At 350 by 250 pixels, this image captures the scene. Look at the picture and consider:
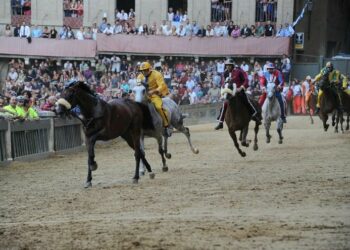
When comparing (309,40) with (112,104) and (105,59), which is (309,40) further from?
(112,104)

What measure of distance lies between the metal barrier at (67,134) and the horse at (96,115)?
6.30 m

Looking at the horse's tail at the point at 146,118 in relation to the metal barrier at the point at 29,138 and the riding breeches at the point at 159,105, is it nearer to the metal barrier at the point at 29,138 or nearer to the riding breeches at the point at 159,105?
the riding breeches at the point at 159,105

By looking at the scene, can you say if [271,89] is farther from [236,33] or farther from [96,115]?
[236,33]

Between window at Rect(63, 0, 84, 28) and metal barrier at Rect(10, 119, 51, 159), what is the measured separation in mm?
22367

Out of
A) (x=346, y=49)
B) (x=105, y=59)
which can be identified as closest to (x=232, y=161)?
(x=105, y=59)

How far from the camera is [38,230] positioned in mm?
9531

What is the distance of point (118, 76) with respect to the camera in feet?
117

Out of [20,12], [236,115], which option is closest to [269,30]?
[20,12]

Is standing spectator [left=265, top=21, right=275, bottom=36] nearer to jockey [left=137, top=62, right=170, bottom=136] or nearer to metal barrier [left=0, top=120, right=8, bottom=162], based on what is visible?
metal barrier [left=0, top=120, right=8, bottom=162]

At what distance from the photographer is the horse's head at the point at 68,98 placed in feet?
45.1

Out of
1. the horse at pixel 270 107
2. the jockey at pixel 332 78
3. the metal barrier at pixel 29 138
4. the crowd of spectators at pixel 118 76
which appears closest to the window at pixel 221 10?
the crowd of spectators at pixel 118 76

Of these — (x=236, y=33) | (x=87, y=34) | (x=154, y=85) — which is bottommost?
(x=154, y=85)

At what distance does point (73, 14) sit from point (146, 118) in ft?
90.5

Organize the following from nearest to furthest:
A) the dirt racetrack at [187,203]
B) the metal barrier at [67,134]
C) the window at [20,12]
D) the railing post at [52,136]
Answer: the dirt racetrack at [187,203] → the railing post at [52,136] → the metal barrier at [67,134] → the window at [20,12]
